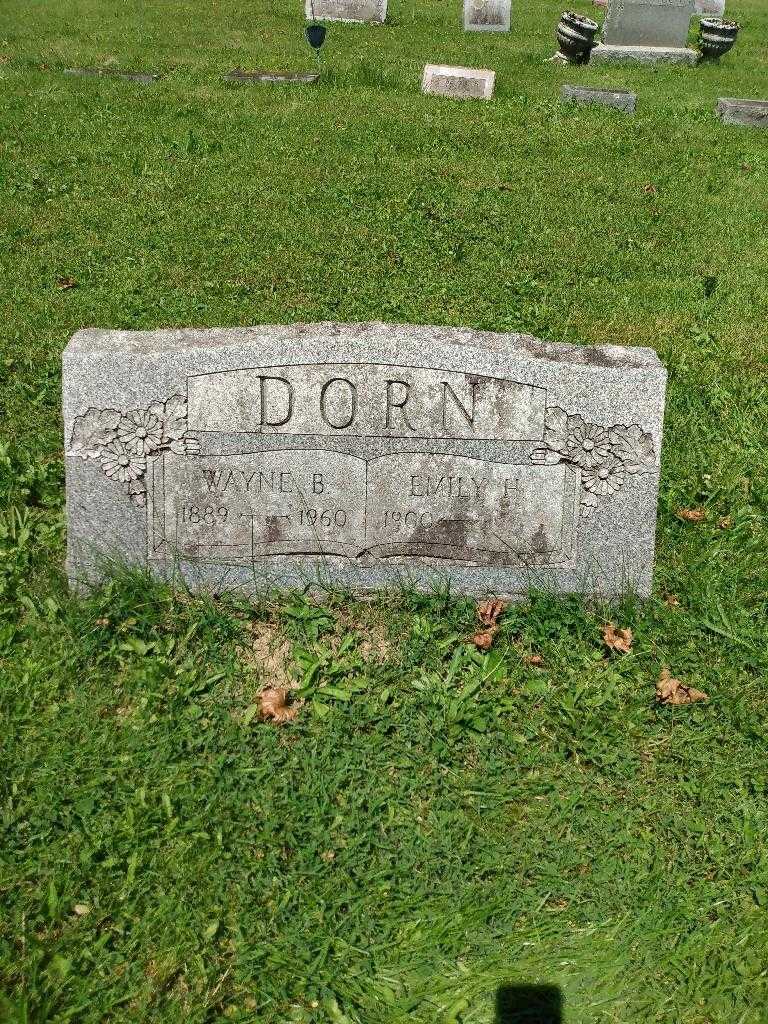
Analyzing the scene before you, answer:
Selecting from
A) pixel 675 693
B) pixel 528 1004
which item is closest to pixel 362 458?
pixel 675 693

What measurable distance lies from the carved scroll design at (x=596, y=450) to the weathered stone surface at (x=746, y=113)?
9.02 m

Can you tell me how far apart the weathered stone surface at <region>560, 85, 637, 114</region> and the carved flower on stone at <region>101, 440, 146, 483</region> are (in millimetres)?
9348

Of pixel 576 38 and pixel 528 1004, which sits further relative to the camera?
A: pixel 576 38

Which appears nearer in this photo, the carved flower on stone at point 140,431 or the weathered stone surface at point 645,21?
the carved flower on stone at point 140,431

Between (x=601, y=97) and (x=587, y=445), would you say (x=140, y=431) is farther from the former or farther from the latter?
(x=601, y=97)

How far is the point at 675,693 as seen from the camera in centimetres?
367

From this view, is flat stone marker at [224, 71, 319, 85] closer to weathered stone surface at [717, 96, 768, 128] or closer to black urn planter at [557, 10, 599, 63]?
black urn planter at [557, 10, 599, 63]

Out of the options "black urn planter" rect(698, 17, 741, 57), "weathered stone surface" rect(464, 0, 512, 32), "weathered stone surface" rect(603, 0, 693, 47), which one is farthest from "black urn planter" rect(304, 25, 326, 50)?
"black urn planter" rect(698, 17, 741, 57)

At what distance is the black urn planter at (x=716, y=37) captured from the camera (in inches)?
570

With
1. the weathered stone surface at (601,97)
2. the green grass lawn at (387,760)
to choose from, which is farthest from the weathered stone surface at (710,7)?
the green grass lawn at (387,760)

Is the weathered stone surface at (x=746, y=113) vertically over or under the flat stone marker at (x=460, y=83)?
under

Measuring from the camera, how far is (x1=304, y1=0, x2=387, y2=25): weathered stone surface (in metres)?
15.8

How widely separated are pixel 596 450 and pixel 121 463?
75.1 inches

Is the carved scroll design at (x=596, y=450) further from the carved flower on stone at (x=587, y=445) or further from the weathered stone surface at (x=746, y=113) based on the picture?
the weathered stone surface at (x=746, y=113)
